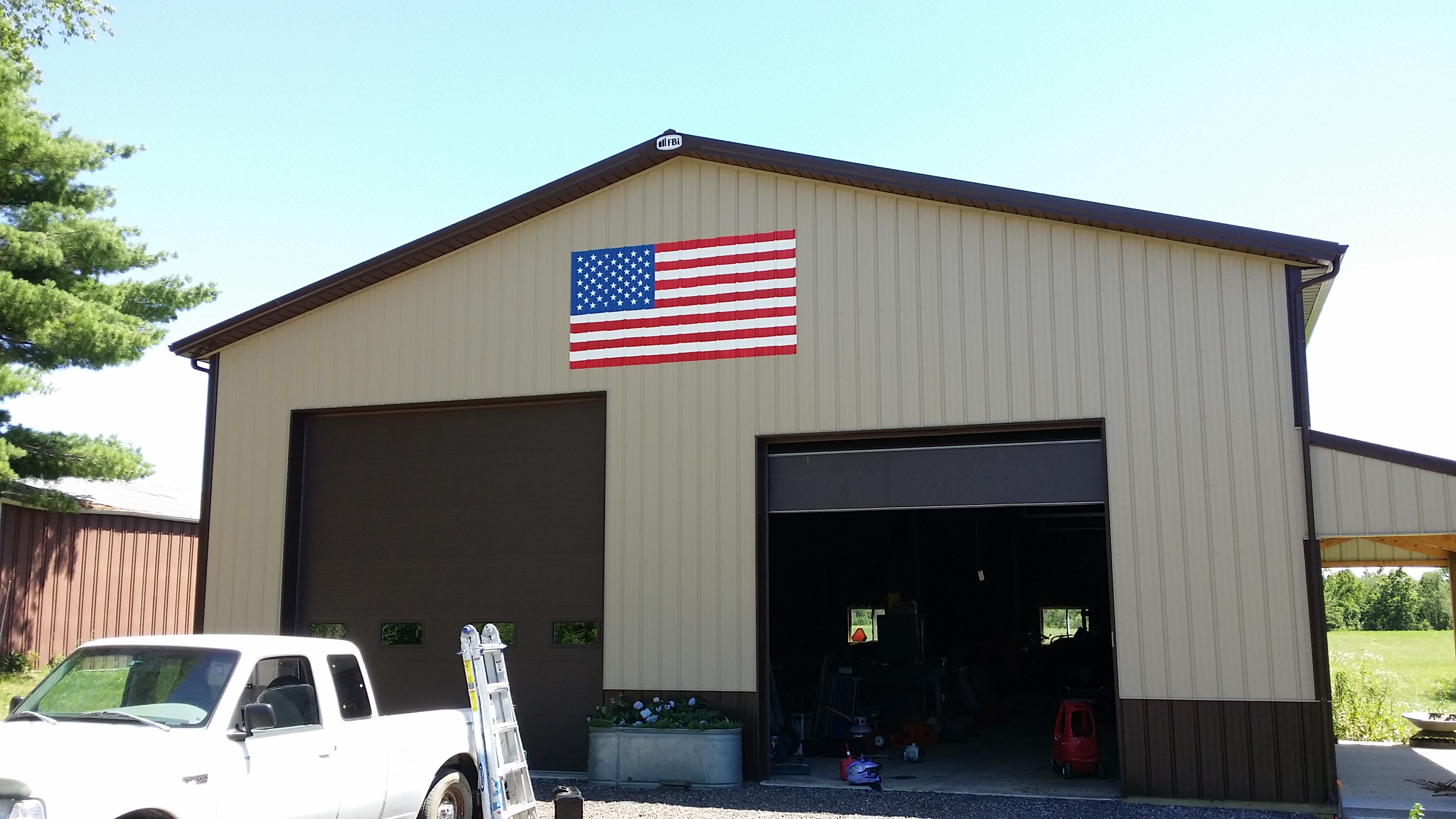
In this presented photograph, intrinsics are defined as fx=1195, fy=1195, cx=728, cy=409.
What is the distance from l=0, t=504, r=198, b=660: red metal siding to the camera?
71.4 feet

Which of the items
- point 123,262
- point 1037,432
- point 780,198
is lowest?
point 1037,432

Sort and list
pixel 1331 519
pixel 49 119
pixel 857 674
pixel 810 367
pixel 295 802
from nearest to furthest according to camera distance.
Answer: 1. pixel 295 802
2. pixel 1331 519
3. pixel 810 367
4. pixel 857 674
5. pixel 49 119

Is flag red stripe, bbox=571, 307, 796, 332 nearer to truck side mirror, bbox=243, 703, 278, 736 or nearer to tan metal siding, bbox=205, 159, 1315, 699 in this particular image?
tan metal siding, bbox=205, 159, 1315, 699

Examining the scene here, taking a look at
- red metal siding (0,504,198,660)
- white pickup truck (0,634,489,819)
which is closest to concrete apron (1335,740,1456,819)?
white pickup truck (0,634,489,819)

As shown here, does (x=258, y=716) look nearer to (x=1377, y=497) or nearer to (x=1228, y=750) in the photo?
(x=1228, y=750)

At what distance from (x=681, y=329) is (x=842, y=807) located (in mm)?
5372

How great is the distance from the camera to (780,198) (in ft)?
43.5

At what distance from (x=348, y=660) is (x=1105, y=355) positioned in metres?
7.65

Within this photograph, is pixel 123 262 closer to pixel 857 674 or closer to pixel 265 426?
pixel 265 426

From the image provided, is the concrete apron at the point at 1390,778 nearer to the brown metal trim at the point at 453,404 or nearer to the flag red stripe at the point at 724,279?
the flag red stripe at the point at 724,279

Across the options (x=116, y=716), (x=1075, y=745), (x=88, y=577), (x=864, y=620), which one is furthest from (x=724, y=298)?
(x=88, y=577)

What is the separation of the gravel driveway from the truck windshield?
13.4 ft

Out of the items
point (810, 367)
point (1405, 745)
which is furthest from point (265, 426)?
point (1405, 745)

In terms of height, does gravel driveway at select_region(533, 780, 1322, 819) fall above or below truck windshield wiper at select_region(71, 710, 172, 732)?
below
